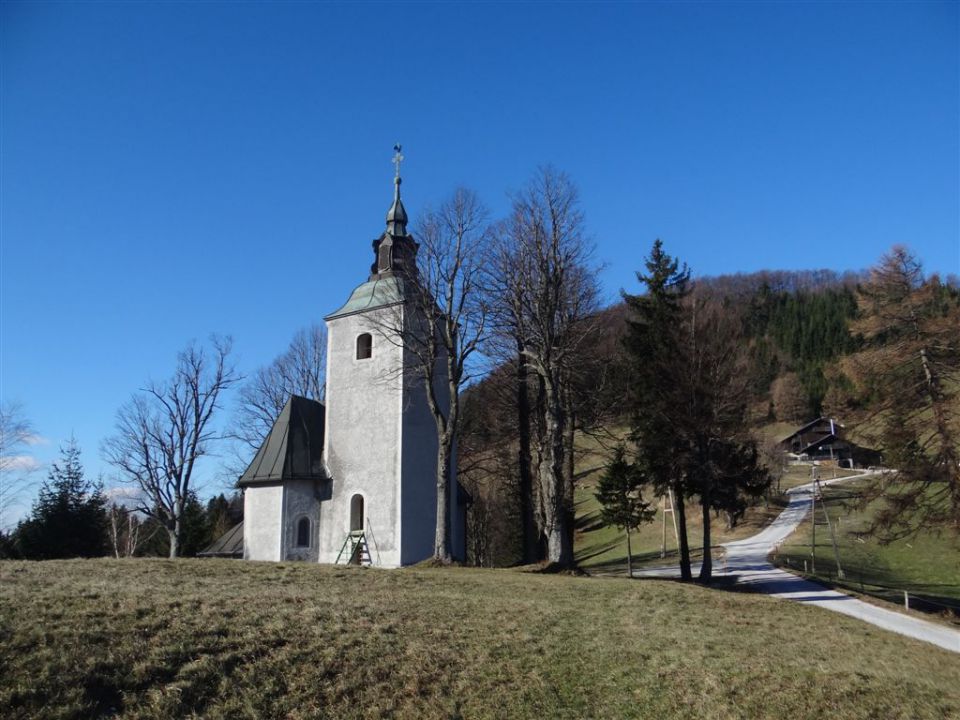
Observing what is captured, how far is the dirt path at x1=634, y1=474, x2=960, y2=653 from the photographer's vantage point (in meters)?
17.5

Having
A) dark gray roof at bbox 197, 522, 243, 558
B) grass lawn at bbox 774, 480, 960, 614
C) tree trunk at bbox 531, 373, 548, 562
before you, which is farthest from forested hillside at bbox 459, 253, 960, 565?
dark gray roof at bbox 197, 522, 243, 558

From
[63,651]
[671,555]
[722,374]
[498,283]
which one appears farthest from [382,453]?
[671,555]

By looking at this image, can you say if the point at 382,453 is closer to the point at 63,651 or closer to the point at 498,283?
the point at 498,283

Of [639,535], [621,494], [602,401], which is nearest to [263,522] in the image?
[602,401]

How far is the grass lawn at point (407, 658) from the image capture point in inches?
297

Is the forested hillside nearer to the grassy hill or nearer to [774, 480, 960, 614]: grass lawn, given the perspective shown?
[774, 480, 960, 614]: grass lawn

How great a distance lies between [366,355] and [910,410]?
59.1ft

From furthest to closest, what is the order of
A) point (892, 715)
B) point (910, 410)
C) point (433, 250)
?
point (433, 250) < point (910, 410) < point (892, 715)

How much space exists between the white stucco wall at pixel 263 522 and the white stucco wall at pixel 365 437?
1578 millimetres

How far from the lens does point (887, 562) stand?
1329 inches

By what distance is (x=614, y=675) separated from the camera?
9.70 meters

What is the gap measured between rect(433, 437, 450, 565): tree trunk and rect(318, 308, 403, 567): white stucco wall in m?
3.32

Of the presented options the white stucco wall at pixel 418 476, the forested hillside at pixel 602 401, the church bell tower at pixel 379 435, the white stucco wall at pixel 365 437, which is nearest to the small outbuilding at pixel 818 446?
the forested hillside at pixel 602 401

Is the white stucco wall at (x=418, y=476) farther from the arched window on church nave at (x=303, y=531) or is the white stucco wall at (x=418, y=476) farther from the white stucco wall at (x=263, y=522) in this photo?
the white stucco wall at (x=263, y=522)
